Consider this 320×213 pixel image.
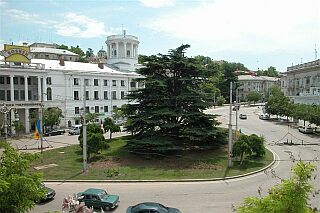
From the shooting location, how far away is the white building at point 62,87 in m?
52.1

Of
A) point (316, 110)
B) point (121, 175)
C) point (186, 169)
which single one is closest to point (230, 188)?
point (186, 169)

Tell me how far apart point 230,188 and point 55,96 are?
44.3m

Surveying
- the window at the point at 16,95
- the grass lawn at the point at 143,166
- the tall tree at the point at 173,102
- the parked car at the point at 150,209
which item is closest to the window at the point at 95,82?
the window at the point at 16,95

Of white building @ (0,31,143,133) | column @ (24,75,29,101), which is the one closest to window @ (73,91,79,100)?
white building @ (0,31,143,133)

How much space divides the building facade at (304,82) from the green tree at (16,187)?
6263cm

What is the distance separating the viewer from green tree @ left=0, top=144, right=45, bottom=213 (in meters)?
10.7

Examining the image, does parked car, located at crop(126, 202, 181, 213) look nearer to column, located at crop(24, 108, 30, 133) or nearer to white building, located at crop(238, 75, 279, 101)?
column, located at crop(24, 108, 30, 133)

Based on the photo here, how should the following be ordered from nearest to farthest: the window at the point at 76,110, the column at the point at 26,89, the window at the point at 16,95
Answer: the column at the point at 26,89
the window at the point at 16,95
the window at the point at 76,110

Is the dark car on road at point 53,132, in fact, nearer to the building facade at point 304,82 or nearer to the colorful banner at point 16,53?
the colorful banner at point 16,53

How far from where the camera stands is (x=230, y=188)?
22.2 m

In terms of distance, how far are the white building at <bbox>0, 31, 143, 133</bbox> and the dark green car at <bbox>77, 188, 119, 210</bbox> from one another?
2935 centimetres

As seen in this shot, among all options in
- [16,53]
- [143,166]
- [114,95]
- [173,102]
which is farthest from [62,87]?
[143,166]

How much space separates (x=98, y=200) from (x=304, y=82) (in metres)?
72.8

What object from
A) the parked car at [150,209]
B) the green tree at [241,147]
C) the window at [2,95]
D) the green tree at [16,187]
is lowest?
the parked car at [150,209]
